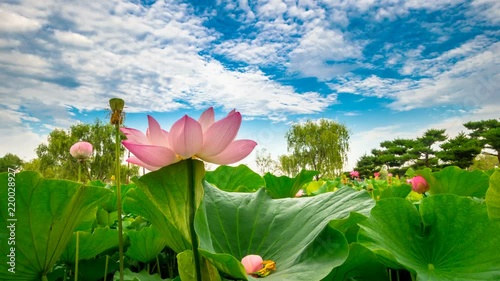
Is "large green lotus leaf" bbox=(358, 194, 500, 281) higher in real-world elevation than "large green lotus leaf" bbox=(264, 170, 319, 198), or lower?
lower

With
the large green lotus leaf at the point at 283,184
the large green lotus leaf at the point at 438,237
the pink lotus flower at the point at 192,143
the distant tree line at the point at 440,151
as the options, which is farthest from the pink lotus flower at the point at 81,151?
the distant tree line at the point at 440,151

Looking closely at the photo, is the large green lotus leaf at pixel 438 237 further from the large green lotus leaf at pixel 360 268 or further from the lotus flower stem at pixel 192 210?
the lotus flower stem at pixel 192 210

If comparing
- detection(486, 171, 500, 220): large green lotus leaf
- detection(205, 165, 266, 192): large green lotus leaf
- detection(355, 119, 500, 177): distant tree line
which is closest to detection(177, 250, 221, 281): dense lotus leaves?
detection(486, 171, 500, 220): large green lotus leaf

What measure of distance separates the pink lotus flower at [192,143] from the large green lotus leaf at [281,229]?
0.22 ft

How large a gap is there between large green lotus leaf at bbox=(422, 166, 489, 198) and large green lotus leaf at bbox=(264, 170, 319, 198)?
15.4 inches

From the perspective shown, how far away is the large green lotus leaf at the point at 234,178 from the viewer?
93cm

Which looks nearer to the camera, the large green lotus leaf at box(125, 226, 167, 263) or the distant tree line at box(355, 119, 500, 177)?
the large green lotus leaf at box(125, 226, 167, 263)

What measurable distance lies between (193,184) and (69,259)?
358 mm

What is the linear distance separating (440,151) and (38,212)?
24.3 meters

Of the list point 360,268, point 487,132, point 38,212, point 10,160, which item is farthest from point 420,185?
point 10,160

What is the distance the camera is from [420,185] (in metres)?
1.13

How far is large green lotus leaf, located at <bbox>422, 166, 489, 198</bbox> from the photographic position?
104 centimetres

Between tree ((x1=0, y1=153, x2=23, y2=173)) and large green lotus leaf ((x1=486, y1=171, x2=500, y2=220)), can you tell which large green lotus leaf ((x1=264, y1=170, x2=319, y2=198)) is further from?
tree ((x1=0, y1=153, x2=23, y2=173))

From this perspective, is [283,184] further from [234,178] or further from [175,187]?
[175,187]
